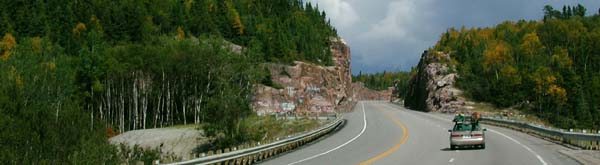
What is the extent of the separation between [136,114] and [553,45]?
96496 mm

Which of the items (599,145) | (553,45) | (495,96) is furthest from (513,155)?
(553,45)

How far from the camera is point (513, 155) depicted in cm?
2567

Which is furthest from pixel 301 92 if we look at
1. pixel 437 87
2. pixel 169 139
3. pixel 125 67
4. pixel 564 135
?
pixel 564 135

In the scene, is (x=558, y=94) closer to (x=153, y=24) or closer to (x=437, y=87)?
(x=437, y=87)

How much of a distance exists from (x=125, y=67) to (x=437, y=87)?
61115mm

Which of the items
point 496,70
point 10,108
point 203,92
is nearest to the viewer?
point 10,108

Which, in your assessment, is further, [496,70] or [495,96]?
[496,70]

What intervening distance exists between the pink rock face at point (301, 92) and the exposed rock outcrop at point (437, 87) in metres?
16.1

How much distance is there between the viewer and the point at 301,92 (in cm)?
10188

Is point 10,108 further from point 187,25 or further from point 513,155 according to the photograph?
point 187,25

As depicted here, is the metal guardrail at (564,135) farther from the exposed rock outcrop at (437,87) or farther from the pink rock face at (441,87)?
the exposed rock outcrop at (437,87)

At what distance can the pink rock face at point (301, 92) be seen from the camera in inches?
3765

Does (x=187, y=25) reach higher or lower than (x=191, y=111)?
higher

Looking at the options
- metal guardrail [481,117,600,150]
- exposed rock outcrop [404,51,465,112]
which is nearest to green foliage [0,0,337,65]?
exposed rock outcrop [404,51,465,112]
